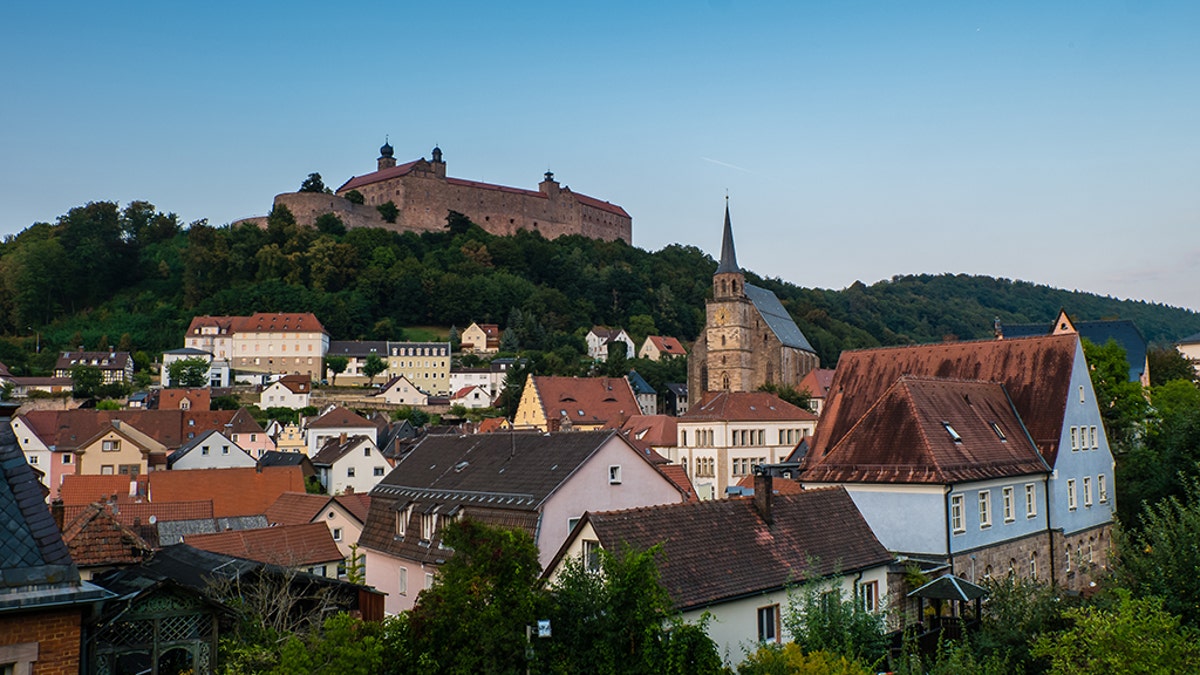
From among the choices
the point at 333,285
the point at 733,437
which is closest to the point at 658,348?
the point at 333,285

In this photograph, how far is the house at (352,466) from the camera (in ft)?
168

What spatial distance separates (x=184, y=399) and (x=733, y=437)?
57.2 m

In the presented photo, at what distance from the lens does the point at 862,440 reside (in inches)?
888

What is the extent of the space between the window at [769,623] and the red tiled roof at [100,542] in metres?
10.7

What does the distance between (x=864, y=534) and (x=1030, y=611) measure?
6.24m

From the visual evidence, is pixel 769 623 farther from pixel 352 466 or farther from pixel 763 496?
pixel 352 466

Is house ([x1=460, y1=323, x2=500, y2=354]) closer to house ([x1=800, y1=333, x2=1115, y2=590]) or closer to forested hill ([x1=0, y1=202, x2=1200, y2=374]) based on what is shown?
forested hill ([x1=0, y1=202, x2=1200, y2=374])

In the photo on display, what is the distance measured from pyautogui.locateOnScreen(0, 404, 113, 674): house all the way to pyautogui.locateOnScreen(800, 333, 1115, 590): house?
59.3 feet

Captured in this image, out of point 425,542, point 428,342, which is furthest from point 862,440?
point 428,342

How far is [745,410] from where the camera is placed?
50.0 m

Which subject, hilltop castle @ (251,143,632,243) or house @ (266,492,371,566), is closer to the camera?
house @ (266,492,371,566)

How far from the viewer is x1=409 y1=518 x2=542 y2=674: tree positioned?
31.2 feet

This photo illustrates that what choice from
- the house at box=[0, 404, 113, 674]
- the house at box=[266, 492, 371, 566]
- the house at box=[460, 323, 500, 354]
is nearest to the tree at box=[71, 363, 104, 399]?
the house at box=[460, 323, 500, 354]

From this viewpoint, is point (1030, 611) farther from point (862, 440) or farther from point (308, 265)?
point (308, 265)
